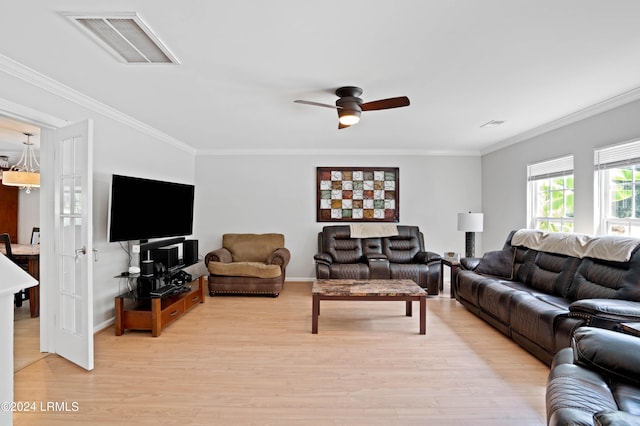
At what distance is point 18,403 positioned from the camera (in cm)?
218

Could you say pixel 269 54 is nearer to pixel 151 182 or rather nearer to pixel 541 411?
pixel 151 182

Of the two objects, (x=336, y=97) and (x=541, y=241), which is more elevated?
(x=336, y=97)

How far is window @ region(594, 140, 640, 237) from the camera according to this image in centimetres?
321

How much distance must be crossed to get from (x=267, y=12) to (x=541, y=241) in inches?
151

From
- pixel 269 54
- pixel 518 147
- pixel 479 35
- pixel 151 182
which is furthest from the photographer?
pixel 518 147

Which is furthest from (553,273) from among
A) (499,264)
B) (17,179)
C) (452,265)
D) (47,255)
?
(17,179)

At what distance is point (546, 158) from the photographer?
172 inches

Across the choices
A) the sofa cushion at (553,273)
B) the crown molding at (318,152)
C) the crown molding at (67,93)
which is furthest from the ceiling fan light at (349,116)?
the crown molding at (318,152)

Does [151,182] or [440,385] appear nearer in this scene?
[440,385]

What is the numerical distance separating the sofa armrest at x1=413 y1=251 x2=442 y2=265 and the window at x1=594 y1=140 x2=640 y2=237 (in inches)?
81.6

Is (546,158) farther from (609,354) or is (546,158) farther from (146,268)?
(146,268)

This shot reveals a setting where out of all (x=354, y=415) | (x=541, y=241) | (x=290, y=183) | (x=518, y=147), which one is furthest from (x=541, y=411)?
(x=290, y=183)

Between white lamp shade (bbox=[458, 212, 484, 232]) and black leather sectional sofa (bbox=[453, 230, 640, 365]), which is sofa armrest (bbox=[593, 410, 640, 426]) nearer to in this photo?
black leather sectional sofa (bbox=[453, 230, 640, 365])

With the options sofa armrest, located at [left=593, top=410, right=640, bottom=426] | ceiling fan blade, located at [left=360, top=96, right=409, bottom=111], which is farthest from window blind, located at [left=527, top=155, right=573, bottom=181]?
sofa armrest, located at [left=593, top=410, right=640, bottom=426]
